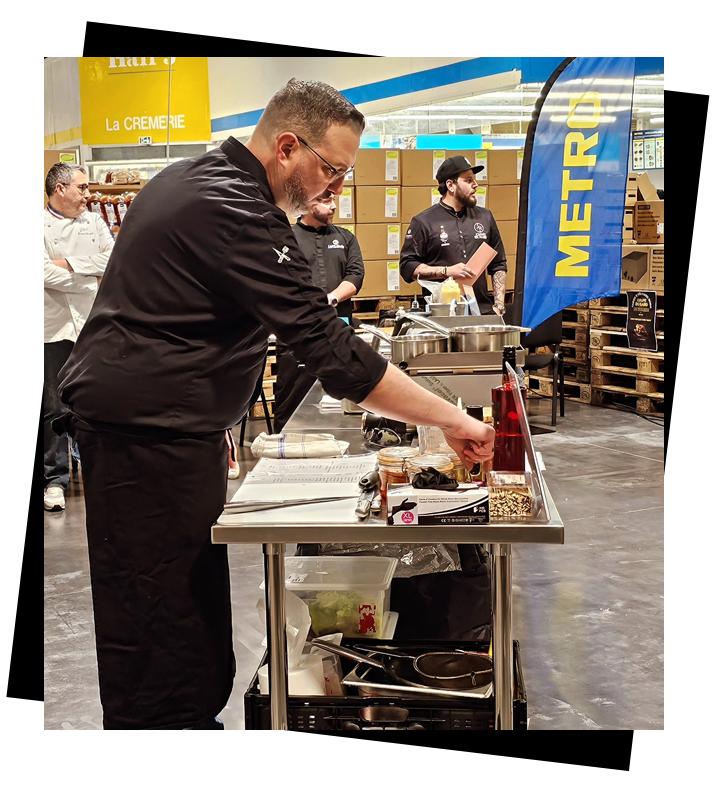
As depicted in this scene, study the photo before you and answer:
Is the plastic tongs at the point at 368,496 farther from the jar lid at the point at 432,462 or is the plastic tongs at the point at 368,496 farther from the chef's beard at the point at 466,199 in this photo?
the chef's beard at the point at 466,199

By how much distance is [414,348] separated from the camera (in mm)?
2564

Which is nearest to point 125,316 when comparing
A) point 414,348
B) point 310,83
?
point 310,83

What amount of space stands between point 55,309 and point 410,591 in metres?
3.36

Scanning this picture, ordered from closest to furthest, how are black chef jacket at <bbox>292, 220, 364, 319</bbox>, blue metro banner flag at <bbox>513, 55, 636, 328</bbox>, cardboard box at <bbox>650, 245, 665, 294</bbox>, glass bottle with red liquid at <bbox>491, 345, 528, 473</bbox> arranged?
1. glass bottle with red liquid at <bbox>491, 345, 528, 473</bbox>
2. blue metro banner flag at <bbox>513, 55, 636, 328</bbox>
3. black chef jacket at <bbox>292, 220, 364, 319</bbox>
4. cardboard box at <bbox>650, 245, 665, 294</bbox>

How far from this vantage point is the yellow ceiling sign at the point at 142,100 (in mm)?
8969

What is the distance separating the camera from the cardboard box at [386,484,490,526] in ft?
5.83

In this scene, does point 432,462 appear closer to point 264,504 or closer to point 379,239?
point 264,504

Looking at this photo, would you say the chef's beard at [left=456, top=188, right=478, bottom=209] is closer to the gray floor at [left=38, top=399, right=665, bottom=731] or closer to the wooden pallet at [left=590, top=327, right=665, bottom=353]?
the wooden pallet at [left=590, top=327, right=665, bottom=353]

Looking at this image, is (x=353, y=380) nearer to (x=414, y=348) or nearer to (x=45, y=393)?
(x=414, y=348)

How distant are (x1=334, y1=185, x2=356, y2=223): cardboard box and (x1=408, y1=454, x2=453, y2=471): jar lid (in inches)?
227

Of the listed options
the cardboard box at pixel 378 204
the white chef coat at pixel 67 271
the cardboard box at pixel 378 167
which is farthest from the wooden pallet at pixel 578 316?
the white chef coat at pixel 67 271

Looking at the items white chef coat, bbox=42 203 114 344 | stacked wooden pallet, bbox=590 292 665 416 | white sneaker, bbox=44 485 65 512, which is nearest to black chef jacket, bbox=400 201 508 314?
stacked wooden pallet, bbox=590 292 665 416

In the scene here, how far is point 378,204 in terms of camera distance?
7.70 metres

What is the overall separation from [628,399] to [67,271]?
16.1 ft
